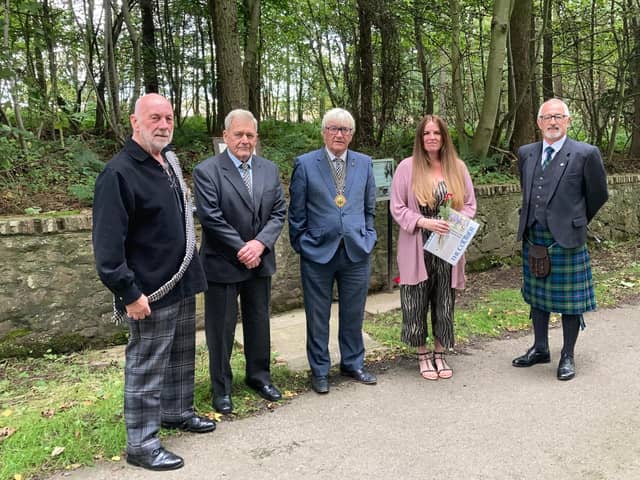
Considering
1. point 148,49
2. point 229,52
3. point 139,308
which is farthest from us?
point 148,49

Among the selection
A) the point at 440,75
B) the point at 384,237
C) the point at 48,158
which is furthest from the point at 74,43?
the point at 440,75

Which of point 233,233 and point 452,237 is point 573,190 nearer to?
point 452,237

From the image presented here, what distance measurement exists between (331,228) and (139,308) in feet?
5.02

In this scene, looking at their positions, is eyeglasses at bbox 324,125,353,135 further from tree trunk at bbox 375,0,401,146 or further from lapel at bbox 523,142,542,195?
tree trunk at bbox 375,0,401,146

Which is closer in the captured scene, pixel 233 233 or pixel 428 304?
pixel 233 233

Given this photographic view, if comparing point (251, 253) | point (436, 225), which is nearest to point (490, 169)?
point (436, 225)

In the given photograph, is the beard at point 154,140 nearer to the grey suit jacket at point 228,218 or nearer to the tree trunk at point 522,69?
the grey suit jacket at point 228,218

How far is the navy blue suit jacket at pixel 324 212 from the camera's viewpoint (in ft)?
12.8

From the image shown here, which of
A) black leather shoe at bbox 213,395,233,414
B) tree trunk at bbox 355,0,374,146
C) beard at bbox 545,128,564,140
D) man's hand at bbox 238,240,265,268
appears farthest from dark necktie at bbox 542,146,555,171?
tree trunk at bbox 355,0,374,146

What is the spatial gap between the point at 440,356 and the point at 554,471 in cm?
150

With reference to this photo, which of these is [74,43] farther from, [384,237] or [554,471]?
[554,471]

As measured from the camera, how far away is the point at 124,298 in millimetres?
2822

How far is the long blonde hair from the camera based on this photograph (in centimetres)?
411

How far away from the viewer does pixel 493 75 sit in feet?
28.0
